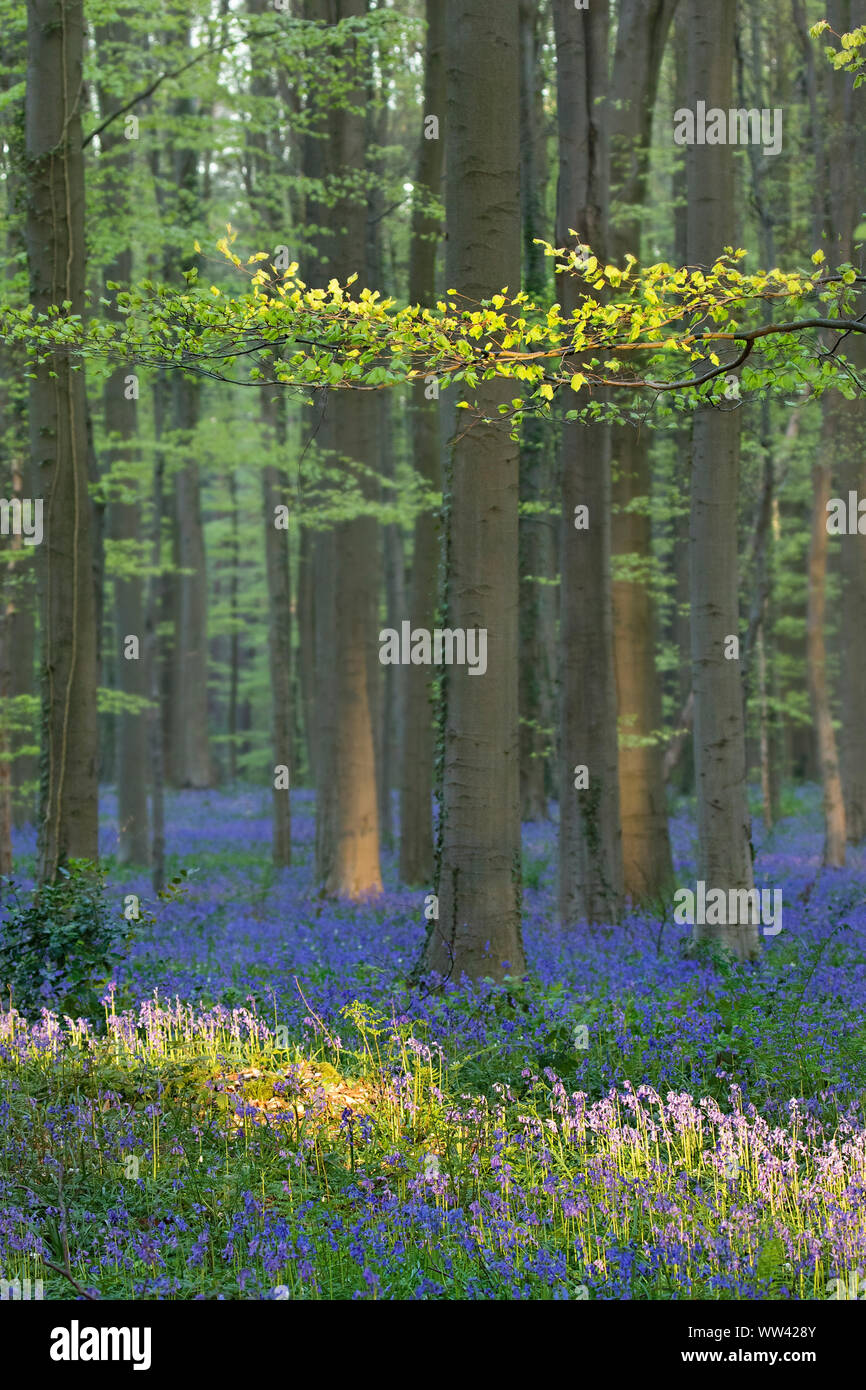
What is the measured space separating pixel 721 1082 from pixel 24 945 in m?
4.72

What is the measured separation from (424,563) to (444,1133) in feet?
35.5

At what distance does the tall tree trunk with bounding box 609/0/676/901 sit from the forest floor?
13.3 feet

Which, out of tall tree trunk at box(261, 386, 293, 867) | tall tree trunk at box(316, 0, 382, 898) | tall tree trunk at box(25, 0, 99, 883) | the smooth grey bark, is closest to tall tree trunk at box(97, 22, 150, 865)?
tall tree trunk at box(261, 386, 293, 867)

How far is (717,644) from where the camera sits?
32.2 ft

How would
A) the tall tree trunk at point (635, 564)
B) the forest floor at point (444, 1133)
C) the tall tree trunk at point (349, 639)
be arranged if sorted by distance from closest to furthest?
the forest floor at point (444, 1133) → the tall tree trunk at point (635, 564) → the tall tree trunk at point (349, 639)

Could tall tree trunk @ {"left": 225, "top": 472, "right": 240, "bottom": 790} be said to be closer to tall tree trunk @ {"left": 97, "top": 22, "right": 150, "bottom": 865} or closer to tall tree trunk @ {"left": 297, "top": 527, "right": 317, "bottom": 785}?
tall tree trunk @ {"left": 297, "top": 527, "right": 317, "bottom": 785}

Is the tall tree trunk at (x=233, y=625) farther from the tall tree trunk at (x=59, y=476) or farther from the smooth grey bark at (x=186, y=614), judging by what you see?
the tall tree trunk at (x=59, y=476)

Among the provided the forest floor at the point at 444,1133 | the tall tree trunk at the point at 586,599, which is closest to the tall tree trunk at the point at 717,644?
the forest floor at the point at 444,1133

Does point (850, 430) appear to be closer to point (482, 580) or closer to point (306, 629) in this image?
point (482, 580)

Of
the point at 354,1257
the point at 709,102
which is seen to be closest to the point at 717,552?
the point at 709,102

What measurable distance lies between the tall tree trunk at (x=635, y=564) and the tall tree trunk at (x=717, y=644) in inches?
139

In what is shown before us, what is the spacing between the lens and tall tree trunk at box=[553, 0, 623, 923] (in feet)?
38.6

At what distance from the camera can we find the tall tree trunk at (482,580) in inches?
323

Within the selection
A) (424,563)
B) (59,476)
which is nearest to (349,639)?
(424,563)
